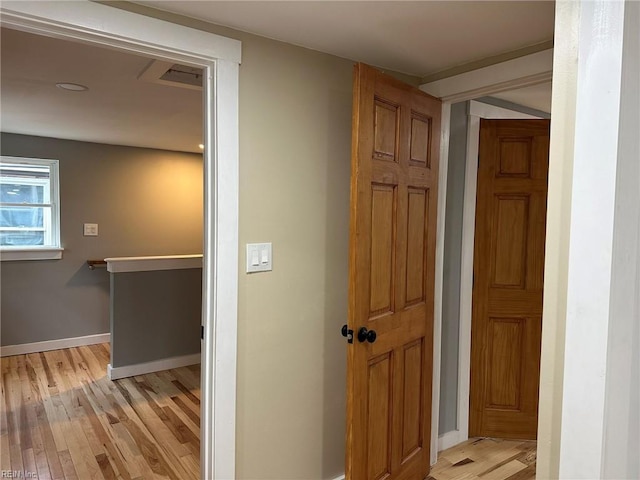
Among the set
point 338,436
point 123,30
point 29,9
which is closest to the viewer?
point 29,9

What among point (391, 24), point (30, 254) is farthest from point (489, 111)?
point (30, 254)

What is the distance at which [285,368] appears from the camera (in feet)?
6.51

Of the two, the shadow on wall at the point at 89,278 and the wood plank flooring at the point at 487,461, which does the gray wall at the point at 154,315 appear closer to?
the shadow on wall at the point at 89,278

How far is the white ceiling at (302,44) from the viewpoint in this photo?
1564 mm

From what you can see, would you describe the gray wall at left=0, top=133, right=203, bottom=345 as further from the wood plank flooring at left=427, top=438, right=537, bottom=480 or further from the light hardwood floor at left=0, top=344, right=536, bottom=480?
the wood plank flooring at left=427, top=438, right=537, bottom=480

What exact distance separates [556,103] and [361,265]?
1019mm

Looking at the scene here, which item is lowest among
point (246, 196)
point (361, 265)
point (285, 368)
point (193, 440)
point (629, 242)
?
point (193, 440)

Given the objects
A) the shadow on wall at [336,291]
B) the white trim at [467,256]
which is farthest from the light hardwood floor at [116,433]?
the shadow on wall at [336,291]

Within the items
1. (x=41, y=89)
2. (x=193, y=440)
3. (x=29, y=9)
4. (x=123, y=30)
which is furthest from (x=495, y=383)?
(x=41, y=89)

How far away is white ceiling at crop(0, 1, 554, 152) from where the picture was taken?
1.56 metres

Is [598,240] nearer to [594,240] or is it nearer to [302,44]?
[594,240]

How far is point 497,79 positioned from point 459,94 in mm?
223

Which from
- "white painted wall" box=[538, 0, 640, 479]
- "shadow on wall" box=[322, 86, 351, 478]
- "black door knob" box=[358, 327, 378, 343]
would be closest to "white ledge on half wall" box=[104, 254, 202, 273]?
"shadow on wall" box=[322, 86, 351, 478]

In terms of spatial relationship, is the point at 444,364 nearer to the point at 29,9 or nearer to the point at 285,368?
the point at 285,368
